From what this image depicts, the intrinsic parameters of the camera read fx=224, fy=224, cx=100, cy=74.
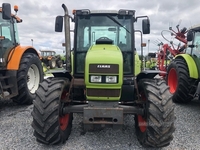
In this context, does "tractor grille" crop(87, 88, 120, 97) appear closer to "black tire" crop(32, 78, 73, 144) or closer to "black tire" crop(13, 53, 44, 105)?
"black tire" crop(32, 78, 73, 144)

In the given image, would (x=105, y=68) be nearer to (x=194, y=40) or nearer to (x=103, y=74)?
(x=103, y=74)

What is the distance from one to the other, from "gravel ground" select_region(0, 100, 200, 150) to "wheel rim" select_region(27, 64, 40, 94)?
1.36 metres

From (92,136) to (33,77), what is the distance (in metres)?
3.30

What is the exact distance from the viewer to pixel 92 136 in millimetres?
3848

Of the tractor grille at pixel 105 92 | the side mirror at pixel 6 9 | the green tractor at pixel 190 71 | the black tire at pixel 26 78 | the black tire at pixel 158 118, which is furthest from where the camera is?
the green tractor at pixel 190 71

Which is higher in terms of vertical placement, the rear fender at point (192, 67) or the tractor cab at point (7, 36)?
the tractor cab at point (7, 36)

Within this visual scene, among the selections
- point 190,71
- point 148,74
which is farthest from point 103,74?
point 190,71

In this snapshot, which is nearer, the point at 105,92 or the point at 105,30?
the point at 105,92

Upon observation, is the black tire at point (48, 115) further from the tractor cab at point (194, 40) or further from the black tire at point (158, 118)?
the tractor cab at point (194, 40)

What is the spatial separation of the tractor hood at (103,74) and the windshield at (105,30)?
0.77 m

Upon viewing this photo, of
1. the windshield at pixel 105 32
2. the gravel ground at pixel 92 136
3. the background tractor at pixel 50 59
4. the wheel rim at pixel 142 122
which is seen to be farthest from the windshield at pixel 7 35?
the background tractor at pixel 50 59

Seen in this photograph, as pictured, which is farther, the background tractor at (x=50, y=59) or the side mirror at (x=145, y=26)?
the background tractor at (x=50, y=59)

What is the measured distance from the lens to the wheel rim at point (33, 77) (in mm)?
6271

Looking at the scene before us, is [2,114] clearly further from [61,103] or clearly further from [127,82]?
[127,82]
